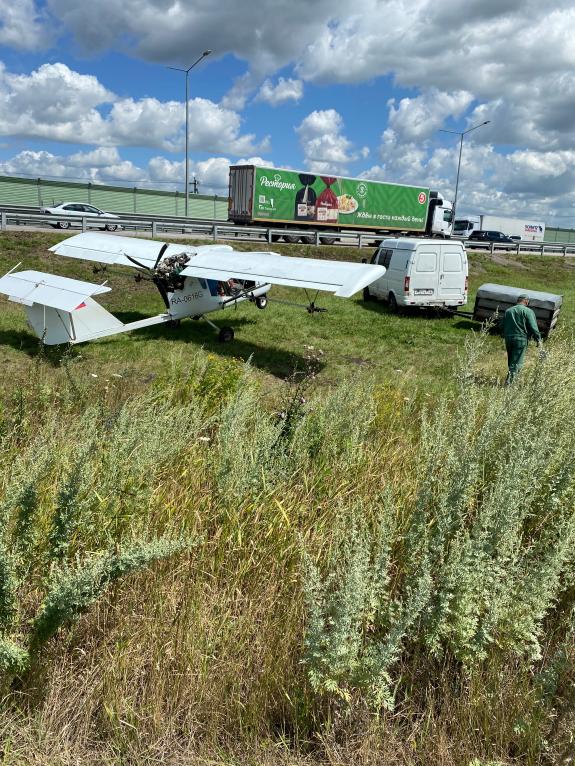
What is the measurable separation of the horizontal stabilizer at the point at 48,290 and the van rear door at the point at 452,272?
39.8ft

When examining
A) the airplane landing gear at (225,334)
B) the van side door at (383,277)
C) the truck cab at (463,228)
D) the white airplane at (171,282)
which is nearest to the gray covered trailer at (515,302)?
the van side door at (383,277)

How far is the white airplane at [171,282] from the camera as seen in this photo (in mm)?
10734

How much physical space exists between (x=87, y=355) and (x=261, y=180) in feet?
78.5

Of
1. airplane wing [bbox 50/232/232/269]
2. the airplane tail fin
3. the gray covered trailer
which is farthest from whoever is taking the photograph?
the gray covered trailer

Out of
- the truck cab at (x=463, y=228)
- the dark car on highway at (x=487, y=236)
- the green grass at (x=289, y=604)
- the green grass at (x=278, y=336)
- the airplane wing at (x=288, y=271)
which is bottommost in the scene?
the green grass at (x=278, y=336)

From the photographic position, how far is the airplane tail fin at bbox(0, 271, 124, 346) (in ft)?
34.8

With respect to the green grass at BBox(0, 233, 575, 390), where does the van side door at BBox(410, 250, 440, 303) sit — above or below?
above

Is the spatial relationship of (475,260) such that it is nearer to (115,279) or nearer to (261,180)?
(261,180)

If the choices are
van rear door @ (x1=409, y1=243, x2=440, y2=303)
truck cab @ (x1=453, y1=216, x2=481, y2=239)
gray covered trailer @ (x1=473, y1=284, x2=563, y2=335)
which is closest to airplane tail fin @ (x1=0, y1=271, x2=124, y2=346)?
van rear door @ (x1=409, y1=243, x2=440, y2=303)

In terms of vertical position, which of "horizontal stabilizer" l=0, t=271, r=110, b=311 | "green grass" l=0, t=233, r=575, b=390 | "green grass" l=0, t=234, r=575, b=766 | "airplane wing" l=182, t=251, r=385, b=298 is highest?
"airplane wing" l=182, t=251, r=385, b=298

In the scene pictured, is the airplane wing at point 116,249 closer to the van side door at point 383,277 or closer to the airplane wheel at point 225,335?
the airplane wheel at point 225,335

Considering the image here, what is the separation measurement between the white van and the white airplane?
5.26 meters

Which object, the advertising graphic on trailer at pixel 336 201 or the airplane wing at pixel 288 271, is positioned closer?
the airplane wing at pixel 288 271

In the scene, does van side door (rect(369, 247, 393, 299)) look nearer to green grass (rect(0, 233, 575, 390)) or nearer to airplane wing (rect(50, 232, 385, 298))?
green grass (rect(0, 233, 575, 390))
